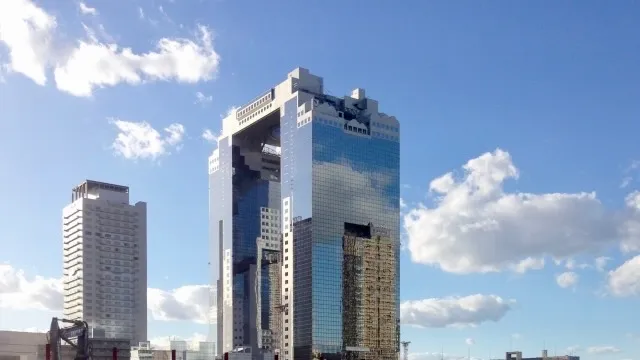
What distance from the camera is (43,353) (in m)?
115

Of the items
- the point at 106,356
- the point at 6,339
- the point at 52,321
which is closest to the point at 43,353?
the point at 6,339

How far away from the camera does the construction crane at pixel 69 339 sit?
10262 cm

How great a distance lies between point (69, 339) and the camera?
106 m

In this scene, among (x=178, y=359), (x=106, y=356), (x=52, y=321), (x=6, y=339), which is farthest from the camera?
(x=178, y=359)

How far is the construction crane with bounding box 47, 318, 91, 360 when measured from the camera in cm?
10262

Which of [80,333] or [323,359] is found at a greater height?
[80,333]

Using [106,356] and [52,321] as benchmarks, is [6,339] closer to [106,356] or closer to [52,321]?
[52,321]

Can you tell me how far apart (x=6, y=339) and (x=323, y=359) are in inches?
3921

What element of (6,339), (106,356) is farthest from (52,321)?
(106,356)

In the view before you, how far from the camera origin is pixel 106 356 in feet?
593

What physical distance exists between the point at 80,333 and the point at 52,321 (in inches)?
163

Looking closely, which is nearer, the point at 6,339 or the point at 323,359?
the point at 6,339

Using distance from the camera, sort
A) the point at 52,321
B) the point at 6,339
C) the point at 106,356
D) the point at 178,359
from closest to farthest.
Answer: the point at 52,321
the point at 6,339
the point at 106,356
the point at 178,359

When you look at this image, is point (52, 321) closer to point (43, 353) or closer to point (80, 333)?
Result: point (80, 333)
